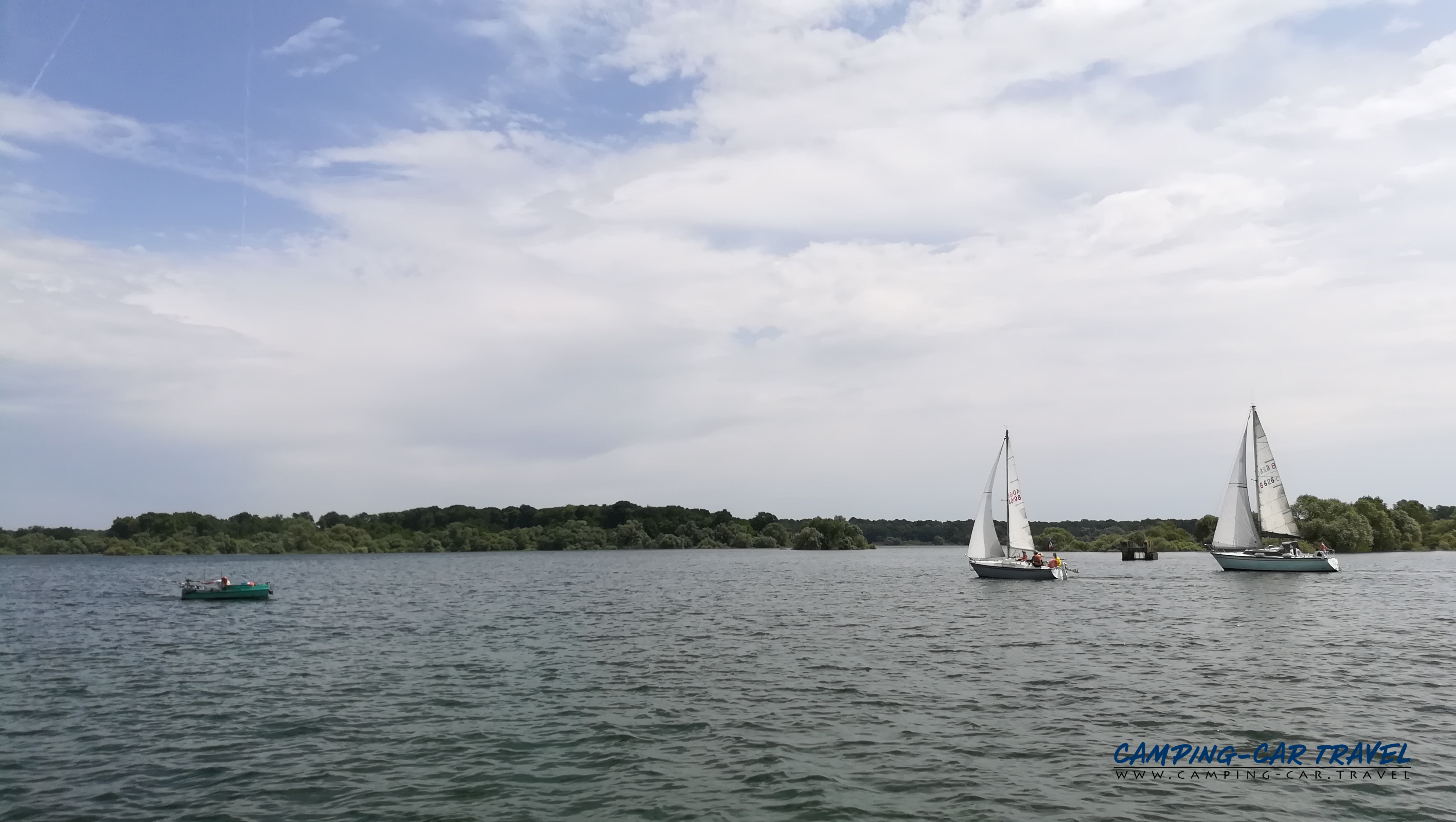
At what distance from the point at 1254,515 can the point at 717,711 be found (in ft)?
322

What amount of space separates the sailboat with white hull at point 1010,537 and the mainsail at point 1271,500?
27712 mm

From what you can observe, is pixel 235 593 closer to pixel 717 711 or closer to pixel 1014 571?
pixel 717 711

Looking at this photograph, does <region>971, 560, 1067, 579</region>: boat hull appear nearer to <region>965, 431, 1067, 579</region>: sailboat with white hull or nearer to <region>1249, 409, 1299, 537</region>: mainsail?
<region>965, 431, 1067, 579</region>: sailboat with white hull

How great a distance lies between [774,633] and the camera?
5084cm

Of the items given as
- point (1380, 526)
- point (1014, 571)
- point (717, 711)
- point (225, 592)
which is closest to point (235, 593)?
point (225, 592)

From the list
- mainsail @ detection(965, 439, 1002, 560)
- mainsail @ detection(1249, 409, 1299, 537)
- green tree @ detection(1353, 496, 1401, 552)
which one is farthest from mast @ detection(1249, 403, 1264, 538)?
green tree @ detection(1353, 496, 1401, 552)

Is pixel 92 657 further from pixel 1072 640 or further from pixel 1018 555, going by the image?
pixel 1018 555

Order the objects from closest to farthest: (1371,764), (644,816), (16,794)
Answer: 1. (644,816)
2. (16,794)
3. (1371,764)

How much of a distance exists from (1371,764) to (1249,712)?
5934 mm

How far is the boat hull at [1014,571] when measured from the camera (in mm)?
90062

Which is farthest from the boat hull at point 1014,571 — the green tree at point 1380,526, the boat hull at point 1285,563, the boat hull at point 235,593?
the green tree at point 1380,526

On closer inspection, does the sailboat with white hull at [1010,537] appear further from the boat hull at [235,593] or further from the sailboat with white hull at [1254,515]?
the boat hull at [235,593]

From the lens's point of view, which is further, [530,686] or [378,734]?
[530,686]

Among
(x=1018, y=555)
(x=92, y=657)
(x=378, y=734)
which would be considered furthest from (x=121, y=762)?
(x=1018, y=555)
